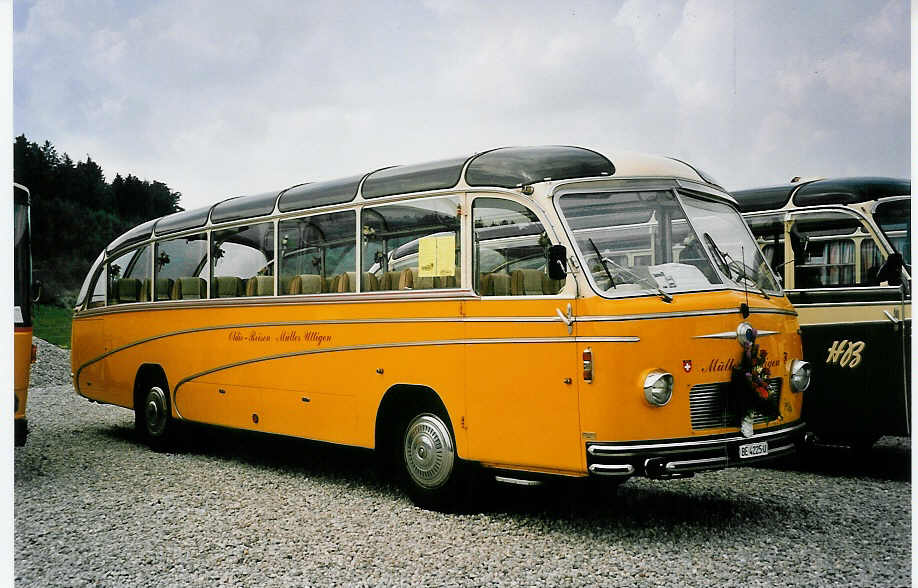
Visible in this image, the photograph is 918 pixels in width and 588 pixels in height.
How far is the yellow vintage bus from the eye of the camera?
18.0 feet

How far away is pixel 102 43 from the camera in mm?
7777

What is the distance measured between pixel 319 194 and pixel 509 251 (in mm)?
2258

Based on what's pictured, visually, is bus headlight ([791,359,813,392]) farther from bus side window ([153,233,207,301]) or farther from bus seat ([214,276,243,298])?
bus side window ([153,233,207,301])

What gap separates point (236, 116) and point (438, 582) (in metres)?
4.71

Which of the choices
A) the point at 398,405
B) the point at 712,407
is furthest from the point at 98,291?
the point at 712,407

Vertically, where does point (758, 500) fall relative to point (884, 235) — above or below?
below

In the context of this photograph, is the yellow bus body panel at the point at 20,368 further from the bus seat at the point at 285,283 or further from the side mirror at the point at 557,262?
the side mirror at the point at 557,262

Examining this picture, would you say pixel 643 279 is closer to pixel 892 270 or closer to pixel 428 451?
pixel 428 451

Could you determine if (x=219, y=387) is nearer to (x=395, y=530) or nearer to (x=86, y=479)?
(x=86, y=479)

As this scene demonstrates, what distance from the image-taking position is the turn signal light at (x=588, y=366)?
5.48m

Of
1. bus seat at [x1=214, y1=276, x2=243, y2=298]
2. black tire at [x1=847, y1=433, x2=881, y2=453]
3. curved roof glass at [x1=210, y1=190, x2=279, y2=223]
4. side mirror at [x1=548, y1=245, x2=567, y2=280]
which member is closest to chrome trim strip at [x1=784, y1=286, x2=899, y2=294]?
black tire at [x1=847, y1=433, x2=881, y2=453]

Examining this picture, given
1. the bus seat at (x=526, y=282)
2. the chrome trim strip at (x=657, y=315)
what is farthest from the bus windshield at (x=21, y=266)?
the chrome trim strip at (x=657, y=315)

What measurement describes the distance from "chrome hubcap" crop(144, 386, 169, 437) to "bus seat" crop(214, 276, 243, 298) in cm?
152

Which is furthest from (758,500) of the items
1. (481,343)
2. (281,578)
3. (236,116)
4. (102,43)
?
(102,43)
